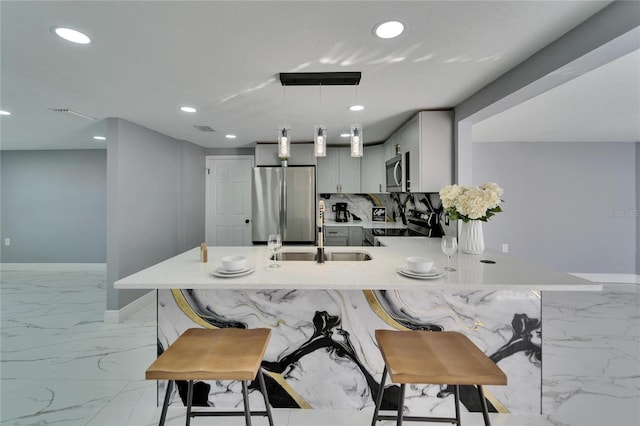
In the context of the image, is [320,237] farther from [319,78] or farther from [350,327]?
[319,78]

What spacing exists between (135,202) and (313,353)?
2927mm

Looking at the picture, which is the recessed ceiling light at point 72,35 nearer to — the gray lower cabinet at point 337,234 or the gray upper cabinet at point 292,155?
the gray upper cabinet at point 292,155

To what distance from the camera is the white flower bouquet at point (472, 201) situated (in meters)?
1.97

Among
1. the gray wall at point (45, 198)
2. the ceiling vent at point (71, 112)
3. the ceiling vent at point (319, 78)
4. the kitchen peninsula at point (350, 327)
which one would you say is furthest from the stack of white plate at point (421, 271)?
the gray wall at point (45, 198)

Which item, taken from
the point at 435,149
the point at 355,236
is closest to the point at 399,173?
the point at 435,149

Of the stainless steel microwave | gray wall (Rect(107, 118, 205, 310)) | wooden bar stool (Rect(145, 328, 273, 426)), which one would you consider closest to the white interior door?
gray wall (Rect(107, 118, 205, 310))

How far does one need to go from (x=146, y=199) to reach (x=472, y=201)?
12.1 feet

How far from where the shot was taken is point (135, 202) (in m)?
3.47

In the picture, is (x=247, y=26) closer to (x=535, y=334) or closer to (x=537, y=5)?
(x=537, y=5)

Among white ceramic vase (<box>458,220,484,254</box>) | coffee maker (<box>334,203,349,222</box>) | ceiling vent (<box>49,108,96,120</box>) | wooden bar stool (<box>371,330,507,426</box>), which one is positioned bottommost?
wooden bar stool (<box>371,330,507,426</box>)

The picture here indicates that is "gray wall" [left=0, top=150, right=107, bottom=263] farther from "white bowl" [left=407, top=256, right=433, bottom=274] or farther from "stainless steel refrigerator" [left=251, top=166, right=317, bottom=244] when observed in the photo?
"white bowl" [left=407, top=256, right=433, bottom=274]

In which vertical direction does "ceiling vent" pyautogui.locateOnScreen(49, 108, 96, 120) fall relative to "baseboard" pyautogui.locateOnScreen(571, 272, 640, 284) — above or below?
above

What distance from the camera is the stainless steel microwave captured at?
10.9 feet

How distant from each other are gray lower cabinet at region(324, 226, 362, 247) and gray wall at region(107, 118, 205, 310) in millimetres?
2285
